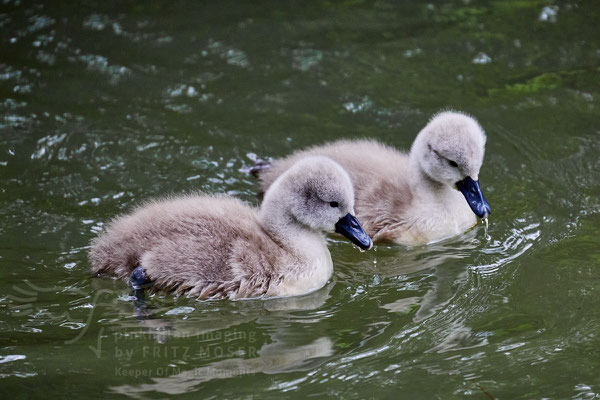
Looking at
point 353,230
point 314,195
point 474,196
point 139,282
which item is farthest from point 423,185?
point 139,282

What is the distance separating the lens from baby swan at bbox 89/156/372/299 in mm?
5527

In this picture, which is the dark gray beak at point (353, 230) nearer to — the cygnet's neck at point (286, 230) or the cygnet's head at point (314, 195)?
the cygnet's head at point (314, 195)

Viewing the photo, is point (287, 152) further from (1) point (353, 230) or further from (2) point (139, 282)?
(2) point (139, 282)

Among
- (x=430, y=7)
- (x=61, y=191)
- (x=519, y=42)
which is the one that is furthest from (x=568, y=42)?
(x=61, y=191)

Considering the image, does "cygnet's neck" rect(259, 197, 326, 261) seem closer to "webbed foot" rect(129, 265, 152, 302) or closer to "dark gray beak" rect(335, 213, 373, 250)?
"dark gray beak" rect(335, 213, 373, 250)

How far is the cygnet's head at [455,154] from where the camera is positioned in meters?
6.41

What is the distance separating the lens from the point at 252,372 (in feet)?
15.4

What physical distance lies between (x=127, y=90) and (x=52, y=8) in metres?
1.96

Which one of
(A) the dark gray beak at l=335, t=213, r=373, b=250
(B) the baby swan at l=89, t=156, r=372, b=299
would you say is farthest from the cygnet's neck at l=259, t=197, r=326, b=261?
(A) the dark gray beak at l=335, t=213, r=373, b=250

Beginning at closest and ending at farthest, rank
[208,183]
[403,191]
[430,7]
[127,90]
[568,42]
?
1. [403,191]
2. [208,183]
3. [127,90]
4. [568,42]
5. [430,7]

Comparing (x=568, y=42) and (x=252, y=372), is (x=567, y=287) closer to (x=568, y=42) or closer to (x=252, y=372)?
(x=252, y=372)

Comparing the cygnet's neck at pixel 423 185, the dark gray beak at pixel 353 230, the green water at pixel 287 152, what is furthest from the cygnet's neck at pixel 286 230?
the cygnet's neck at pixel 423 185

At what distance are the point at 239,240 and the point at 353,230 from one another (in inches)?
32.3

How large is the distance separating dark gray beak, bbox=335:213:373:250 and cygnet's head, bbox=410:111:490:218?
3.24 ft
